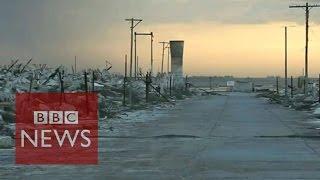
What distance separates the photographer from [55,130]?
24828 mm

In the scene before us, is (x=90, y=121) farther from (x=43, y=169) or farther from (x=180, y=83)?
(x=180, y=83)

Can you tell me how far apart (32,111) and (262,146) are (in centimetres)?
1406

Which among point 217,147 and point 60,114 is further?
point 60,114

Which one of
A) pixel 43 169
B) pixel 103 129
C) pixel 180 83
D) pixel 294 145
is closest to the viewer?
pixel 43 169

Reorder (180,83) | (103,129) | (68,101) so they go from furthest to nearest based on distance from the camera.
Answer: (180,83)
(68,101)
(103,129)

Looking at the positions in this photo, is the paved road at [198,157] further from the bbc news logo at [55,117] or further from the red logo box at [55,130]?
the bbc news logo at [55,117]

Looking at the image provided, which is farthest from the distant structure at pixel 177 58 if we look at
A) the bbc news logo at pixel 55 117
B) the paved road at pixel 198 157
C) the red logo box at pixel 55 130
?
the paved road at pixel 198 157

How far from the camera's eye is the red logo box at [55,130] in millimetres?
16734

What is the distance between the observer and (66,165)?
1489 cm

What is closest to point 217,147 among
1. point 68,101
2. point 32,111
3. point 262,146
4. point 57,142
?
point 262,146

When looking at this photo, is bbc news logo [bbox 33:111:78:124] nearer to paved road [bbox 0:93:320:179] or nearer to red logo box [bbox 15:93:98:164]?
red logo box [bbox 15:93:98:164]

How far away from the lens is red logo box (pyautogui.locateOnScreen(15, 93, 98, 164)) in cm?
1673

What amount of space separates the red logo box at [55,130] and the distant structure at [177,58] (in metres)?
63.4

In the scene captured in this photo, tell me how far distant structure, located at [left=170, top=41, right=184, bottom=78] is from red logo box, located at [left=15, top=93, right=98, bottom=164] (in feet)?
208
